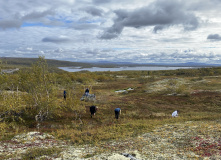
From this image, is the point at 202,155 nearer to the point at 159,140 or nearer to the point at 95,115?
the point at 159,140

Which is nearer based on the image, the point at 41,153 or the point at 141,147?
the point at 41,153

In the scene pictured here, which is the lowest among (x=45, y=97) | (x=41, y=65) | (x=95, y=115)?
(x=95, y=115)

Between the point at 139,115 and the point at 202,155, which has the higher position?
the point at 202,155

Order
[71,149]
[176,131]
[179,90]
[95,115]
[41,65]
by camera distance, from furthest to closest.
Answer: [179,90] < [95,115] < [41,65] < [176,131] < [71,149]

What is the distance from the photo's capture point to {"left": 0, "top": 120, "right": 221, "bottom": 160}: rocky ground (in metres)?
11.0

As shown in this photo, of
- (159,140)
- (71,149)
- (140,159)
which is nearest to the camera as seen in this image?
(140,159)

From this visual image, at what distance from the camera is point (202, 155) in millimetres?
10625

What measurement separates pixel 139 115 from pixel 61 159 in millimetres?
18572

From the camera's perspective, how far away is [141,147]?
41.3ft

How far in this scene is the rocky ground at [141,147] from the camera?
36.1ft

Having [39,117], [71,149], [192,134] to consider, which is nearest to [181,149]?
[192,134]

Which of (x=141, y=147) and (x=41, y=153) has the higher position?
(x=141, y=147)

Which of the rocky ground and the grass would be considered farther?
the grass

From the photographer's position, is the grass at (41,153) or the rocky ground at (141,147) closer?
the rocky ground at (141,147)
